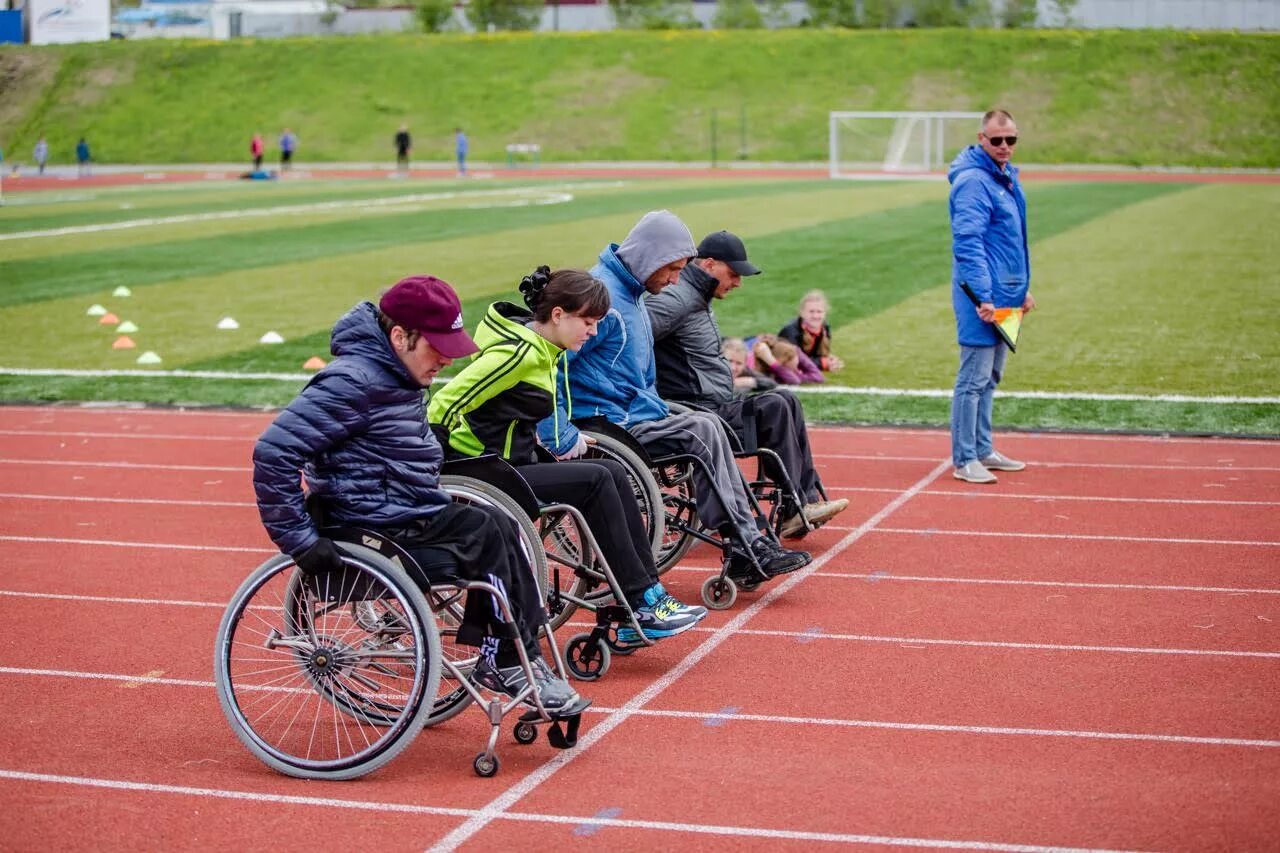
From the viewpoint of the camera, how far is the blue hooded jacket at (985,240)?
9.23m

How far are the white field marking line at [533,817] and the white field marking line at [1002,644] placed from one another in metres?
1.96

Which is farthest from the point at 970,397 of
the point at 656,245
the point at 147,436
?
the point at 147,436

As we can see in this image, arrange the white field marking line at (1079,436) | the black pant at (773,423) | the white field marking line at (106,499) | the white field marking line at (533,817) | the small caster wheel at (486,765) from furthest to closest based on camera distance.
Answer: the white field marking line at (1079,436) → the white field marking line at (106,499) → the black pant at (773,423) → the small caster wheel at (486,765) → the white field marking line at (533,817)

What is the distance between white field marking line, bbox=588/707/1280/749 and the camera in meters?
5.08

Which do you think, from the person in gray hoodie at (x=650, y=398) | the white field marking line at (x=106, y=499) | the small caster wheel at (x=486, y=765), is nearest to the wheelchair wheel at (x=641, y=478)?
the person in gray hoodie at (x=650, y=398)

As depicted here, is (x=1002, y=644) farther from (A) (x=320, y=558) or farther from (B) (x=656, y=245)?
(A) (x=320, y=558)

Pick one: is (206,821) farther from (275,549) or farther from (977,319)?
(977,319)

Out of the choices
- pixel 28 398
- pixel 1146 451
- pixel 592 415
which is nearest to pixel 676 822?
pixel 592 415

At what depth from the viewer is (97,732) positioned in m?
5.30

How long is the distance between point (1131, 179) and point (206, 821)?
4113cm

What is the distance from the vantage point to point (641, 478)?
6.45 meters

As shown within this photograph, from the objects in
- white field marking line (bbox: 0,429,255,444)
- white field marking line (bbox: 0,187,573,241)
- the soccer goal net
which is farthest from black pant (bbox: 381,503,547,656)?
the soccer goal net

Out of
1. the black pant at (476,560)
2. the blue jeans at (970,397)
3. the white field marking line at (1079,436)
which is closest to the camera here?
the black pant at (476,560)

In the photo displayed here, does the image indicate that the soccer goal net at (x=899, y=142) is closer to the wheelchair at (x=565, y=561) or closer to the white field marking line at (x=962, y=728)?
the wheelchair at (x=565, y=561)
